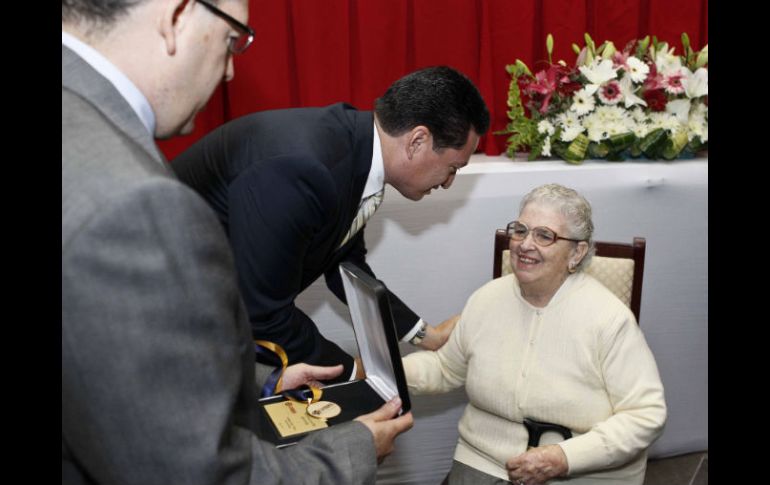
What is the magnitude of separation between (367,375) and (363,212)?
0.58 m

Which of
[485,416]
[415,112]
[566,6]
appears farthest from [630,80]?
[485,416]

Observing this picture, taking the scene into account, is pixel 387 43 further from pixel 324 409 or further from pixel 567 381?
pixel 324 409

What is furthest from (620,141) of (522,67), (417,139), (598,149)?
(417,139)

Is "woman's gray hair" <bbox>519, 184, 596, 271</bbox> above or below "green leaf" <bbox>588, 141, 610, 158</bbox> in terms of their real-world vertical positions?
below

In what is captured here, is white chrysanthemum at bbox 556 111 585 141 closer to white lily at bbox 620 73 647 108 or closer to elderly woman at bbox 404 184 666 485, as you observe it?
white lily at bbox 620 73 647 108

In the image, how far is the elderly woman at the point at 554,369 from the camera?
1.76 m

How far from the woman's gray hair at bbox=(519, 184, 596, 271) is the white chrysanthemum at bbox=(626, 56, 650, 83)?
2.64 ft

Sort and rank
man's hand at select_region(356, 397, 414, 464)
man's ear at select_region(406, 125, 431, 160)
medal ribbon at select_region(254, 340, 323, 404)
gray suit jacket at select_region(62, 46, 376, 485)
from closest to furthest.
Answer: gray suit jacket at select_region(62, 46, 376, 485) < man's hand at select_region(356, 397, 414, 464) < medal ribbon at select_region(254, 340, 323, 404) < man's ear at select_region(406, 125, 431, 160)

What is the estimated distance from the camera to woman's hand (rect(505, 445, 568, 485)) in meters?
1.74

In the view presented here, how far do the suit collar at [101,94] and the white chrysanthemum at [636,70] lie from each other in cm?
210

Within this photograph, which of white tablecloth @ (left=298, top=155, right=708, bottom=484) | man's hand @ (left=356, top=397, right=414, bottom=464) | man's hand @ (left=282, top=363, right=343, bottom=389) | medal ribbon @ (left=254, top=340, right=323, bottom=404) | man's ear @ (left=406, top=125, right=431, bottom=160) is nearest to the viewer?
man's hand @ (left=356, top=397, right=414, bottom=464)

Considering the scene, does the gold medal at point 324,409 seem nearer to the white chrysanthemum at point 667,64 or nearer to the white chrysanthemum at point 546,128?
the white chrysanthemum at point 546,128

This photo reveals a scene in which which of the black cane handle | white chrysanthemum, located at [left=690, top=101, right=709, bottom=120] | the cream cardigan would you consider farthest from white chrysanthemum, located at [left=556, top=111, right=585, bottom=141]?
the black cane handle

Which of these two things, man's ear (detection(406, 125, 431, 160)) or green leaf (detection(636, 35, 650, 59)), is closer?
man's ear (detection(406, 125, 431, 160))
